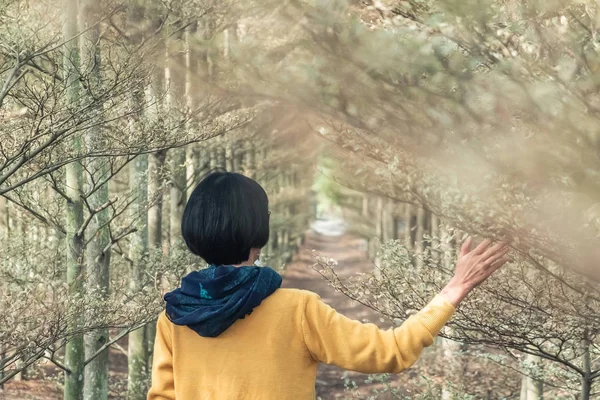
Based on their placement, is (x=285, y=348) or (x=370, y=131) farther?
(x=370, y=131)

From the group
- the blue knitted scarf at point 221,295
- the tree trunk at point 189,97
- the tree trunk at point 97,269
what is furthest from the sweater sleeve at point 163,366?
the tree trunk at point 97,269

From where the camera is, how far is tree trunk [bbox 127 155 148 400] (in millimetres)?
10086

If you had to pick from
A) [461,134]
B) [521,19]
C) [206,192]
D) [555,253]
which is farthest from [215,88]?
[206,192]

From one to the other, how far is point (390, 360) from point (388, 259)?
16.0ft

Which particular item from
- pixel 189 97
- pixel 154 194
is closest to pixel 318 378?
pixel 154 194

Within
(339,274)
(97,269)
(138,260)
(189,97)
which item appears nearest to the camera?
(189,97)

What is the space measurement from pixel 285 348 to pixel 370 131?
2.53 metres

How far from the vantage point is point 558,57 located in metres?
3.79

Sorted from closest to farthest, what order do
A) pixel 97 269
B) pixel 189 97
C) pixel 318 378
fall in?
pixel 189 97, pixel 97 269, pixel 318 378

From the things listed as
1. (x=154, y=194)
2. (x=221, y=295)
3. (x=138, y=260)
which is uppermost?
(x=154, y=194)

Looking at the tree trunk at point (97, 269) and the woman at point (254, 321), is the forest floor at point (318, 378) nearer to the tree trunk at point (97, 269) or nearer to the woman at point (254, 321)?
the tree trunk at point (97, 269)

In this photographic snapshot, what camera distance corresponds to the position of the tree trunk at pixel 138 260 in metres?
10.1

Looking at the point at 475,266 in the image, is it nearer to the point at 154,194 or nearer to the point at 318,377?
the point at 154,194

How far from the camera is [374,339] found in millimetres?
1895
